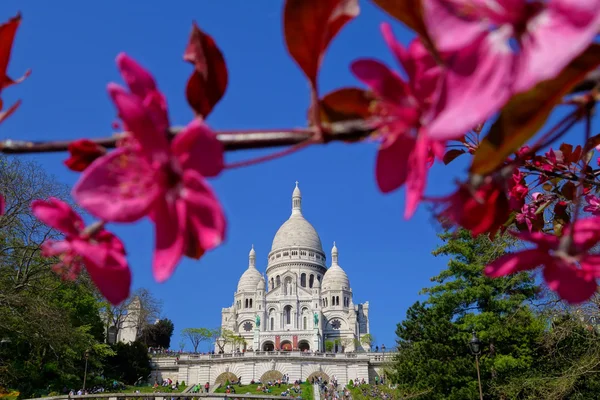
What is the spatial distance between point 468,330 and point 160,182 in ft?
66.4

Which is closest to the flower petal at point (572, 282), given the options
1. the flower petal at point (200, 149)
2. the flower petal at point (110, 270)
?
the flower petal at point (200, 149)

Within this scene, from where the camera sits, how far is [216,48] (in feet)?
2.19

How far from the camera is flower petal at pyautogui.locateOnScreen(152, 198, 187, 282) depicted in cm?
58

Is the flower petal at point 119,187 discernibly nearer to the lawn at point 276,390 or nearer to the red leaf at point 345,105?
the red leaf at point 345,105

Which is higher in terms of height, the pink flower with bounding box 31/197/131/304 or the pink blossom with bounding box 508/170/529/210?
the pink blossom with bounding box 508/170/529/210

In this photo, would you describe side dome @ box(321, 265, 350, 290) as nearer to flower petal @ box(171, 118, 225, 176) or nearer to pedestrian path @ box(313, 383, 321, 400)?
pedestrian path @ box(313, 383, 321, 400)

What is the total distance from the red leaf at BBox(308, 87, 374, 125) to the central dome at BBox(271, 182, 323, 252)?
203ft

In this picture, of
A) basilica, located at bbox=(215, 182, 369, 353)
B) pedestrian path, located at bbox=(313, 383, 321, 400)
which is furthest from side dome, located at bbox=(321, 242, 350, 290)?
pedestrian path, located at bbox=(313, 383, 321, 400)

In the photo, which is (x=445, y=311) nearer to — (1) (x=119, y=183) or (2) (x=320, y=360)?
(1) (x=119, y=183)

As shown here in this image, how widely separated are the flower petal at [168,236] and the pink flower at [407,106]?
23 centimetres

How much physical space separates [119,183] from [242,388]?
124 ft

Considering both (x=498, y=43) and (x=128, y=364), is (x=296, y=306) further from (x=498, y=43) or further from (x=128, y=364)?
(x=498, y=43)

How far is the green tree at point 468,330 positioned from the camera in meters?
18.0

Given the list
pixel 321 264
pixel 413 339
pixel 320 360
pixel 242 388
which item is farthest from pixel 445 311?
pixel 321 264
